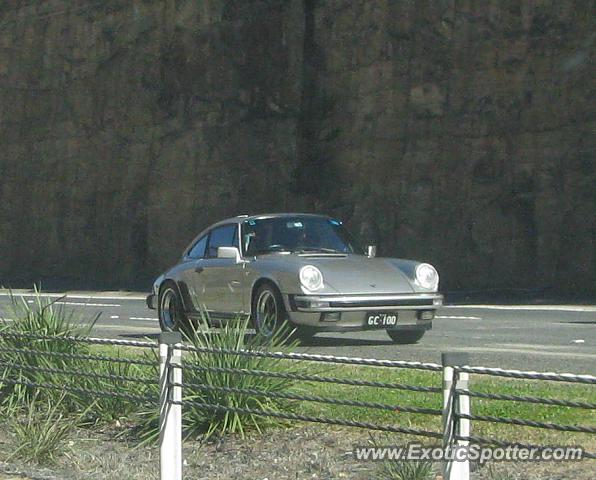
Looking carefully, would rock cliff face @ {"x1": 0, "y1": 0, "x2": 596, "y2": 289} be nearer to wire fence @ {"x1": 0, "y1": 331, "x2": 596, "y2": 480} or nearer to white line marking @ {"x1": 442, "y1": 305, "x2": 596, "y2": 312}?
white line marking @ {"x1": 442, "y1": 305, "x2": 596, "y2": 312}

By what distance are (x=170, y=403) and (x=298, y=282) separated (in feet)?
20.6

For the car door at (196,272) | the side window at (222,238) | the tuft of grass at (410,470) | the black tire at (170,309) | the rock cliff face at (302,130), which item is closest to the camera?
the tuft of grass at (410,470)

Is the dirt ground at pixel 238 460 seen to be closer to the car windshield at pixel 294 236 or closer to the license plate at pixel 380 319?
the license plate at pixel 380 319

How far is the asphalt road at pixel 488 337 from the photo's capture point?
1312 cm

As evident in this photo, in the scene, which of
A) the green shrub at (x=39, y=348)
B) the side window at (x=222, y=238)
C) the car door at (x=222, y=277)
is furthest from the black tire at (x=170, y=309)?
the green shrub at (x=39, y=348)

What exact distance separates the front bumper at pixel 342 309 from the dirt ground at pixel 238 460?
4.61 m

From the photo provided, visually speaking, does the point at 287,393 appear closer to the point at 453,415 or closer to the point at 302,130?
the point at 453,415

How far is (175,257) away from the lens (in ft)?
122

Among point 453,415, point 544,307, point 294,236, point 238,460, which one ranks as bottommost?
point 544,307

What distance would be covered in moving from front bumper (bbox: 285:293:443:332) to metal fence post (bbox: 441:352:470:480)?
7.60 m

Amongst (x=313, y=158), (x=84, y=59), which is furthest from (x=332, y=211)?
(x=84, y=59)

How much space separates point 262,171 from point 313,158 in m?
1.73

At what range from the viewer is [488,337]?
15.9 m

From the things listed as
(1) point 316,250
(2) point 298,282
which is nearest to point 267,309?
(2) point 298,282
